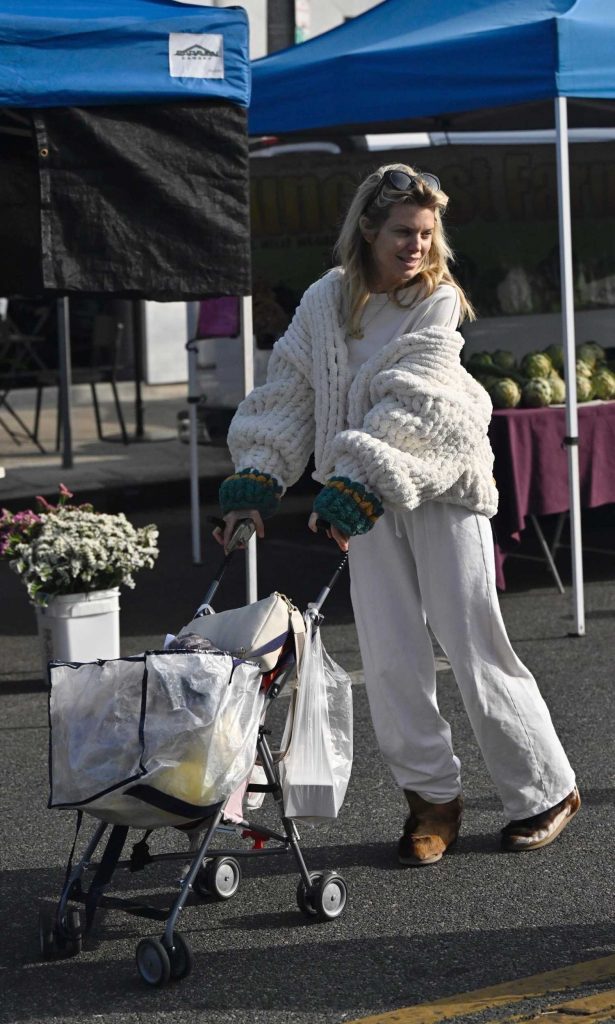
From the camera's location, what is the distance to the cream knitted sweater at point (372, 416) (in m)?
4.06

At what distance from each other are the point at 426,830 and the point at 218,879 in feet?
2.12

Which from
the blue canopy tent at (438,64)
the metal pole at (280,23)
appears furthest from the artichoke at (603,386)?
the metal pole at (280,23)

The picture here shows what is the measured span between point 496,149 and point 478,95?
14.0 feet

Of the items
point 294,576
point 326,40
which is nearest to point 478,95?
point 326,40

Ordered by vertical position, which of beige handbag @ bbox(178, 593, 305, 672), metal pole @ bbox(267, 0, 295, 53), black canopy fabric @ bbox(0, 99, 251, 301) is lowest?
beige handbag @ bbox(178, 593, 305, 672)

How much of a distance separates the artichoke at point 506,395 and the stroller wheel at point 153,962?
4606 millimetres

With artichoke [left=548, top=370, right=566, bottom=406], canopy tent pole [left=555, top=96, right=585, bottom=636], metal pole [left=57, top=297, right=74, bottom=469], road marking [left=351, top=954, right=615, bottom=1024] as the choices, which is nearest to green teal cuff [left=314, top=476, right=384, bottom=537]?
road marking [left=351, top=954, right=615, bottom=1024]

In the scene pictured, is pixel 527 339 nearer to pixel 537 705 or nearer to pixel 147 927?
pixel 537 705

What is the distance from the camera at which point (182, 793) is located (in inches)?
142

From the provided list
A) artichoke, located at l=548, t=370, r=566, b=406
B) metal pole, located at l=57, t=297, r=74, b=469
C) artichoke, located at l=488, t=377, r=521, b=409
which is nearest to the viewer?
artichoke, located at l=488, t=377, r=521, b=409

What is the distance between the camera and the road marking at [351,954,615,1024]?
355cm

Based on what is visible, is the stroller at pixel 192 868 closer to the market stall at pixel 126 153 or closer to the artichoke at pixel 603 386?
the market stall at pixel 126 153

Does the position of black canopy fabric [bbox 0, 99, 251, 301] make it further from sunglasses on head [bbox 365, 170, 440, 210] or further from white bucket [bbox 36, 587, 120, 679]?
sunglasses on head [bbox 365, 170, 440, 210]

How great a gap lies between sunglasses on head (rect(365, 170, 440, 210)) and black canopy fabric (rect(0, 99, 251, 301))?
202cm
